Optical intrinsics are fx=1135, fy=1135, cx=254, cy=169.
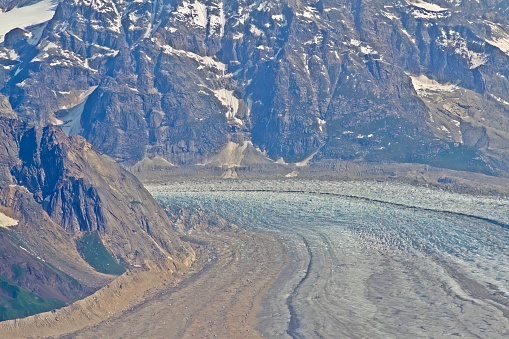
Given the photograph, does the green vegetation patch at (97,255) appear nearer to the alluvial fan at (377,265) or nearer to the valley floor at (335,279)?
the valley floor at (335,279)

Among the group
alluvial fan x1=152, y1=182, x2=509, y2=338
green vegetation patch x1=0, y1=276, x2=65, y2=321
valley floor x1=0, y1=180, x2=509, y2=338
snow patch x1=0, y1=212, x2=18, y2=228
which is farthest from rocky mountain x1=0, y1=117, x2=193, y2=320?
alluvial fan x1=152, y1=182, x2=509, y2=338

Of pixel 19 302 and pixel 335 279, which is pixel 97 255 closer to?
pixel 19 302

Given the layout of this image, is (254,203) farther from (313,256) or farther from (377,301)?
(377,301)

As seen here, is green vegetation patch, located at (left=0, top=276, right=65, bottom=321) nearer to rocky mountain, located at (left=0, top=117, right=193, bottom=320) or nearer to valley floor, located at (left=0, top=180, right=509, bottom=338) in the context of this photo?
rocky mountain, located at (left=0, top=117, right=193, bottom=320)

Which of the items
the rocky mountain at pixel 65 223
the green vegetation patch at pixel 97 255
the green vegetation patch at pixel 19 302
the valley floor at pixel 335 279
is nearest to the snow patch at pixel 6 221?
the rocky mountain at pixel 65 223

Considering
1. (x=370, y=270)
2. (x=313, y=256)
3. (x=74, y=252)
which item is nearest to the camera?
(x=74, y=252)

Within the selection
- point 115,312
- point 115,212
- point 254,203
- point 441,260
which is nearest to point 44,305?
point 115,312

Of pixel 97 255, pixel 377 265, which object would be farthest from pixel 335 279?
pixel 97 255

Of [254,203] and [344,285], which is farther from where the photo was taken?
[254,203]
